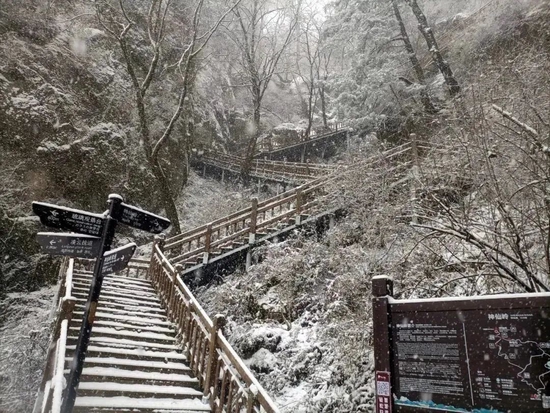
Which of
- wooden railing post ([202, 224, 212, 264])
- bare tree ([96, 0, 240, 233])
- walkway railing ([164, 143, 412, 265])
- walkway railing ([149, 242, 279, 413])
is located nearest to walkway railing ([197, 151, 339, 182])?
bare tree ([96, 0, 240, 233])

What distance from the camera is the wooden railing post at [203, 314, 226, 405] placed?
6.65m

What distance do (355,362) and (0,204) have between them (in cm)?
1358

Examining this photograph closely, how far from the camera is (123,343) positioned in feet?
25.6

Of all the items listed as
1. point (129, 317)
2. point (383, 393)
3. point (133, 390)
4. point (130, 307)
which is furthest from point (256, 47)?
point (383, 393)

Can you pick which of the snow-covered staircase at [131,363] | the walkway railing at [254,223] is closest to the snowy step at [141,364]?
the snow-covered staircase at [131,363]

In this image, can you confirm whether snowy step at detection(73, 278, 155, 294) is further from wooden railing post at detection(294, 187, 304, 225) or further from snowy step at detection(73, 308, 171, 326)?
wooden railing post at detection(294, 187, 304, 225)

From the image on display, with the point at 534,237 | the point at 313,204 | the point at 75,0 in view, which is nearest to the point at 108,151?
the point at 75,0

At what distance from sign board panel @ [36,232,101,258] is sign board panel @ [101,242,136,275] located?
13 cm

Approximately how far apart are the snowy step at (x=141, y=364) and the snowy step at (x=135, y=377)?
0.10m

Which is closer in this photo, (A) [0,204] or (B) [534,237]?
(B) [534,237]

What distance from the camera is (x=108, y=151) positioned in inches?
719

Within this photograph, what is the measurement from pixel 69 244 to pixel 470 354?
3.70 meters

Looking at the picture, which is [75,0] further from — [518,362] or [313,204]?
[518,362]

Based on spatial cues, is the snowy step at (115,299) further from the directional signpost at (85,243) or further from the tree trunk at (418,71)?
the tree trunk at (418,71)
